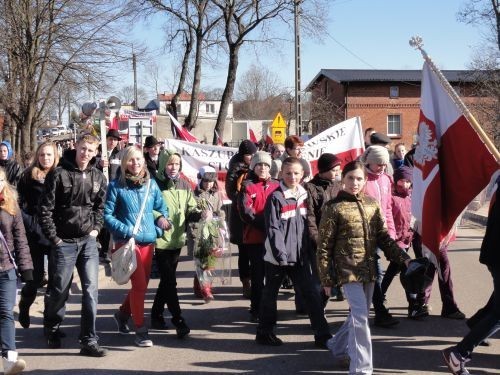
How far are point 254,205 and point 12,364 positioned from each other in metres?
2.76

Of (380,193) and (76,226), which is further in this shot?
(380,193)

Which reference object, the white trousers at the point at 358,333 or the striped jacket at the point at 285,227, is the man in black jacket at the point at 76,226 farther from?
the white trousers at the point at 358,333

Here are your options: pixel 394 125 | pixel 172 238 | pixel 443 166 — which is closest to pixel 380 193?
pixel 443 166

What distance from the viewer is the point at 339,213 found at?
543 centimetres

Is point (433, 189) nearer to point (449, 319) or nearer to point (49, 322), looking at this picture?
point (449, 319)

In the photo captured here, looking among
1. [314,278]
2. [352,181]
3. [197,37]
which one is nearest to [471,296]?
[314,278]

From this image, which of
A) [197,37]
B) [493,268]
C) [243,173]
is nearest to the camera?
[493,268]

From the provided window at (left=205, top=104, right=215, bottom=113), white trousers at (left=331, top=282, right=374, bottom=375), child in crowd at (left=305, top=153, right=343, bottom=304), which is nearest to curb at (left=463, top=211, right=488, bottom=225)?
child in crowd at (left=305, top=153, right=343, bottom=304)

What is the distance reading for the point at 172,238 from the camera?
677cm

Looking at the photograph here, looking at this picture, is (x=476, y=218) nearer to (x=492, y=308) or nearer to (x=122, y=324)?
(x=122, y=324)

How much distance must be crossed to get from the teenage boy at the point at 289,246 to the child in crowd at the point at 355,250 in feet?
2.39

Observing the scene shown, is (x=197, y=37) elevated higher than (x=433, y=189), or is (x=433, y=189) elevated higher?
(x=197, y=37)

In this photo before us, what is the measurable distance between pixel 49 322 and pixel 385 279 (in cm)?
352

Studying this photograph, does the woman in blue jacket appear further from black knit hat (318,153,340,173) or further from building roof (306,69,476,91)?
building roof (306,69,476,91)
